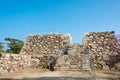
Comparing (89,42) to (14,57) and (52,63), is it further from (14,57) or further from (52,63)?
(14,57)

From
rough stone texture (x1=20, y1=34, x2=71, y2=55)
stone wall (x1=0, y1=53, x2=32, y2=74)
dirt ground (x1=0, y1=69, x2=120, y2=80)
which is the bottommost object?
dirt ground (x1=0, y1=69, x2=120, y2=80)

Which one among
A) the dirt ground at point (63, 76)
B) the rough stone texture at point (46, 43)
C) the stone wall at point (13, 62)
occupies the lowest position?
the dirt ground at point (63, 76)

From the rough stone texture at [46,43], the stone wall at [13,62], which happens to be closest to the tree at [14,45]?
the rough stone texture at [46,43]

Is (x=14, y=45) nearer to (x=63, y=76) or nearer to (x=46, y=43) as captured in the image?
(x=46, y=43)

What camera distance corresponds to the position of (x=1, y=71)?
13.6 m

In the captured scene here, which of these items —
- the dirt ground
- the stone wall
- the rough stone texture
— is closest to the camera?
the dirt ground

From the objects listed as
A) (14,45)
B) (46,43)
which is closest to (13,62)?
(46,43)

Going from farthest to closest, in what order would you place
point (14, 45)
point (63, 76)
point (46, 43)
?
1. point (14, 45)
2. point (46, 43)
3. point (63, 76)

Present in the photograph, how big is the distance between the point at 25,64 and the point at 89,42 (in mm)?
7846

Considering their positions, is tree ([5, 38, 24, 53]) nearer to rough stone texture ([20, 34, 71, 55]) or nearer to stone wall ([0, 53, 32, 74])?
rough stone texture ([20, 34, 71, 55])

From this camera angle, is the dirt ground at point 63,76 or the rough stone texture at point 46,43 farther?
the rough stone texture at point 46,43

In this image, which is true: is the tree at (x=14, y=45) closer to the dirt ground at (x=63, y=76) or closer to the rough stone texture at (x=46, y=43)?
the rough stone texture at (x=46, y=43)

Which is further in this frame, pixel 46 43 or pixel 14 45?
pixel 14 45

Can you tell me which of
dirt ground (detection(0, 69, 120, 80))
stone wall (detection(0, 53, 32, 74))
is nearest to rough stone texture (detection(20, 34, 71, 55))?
stone wall (detection(0, 53, 32, 74))
